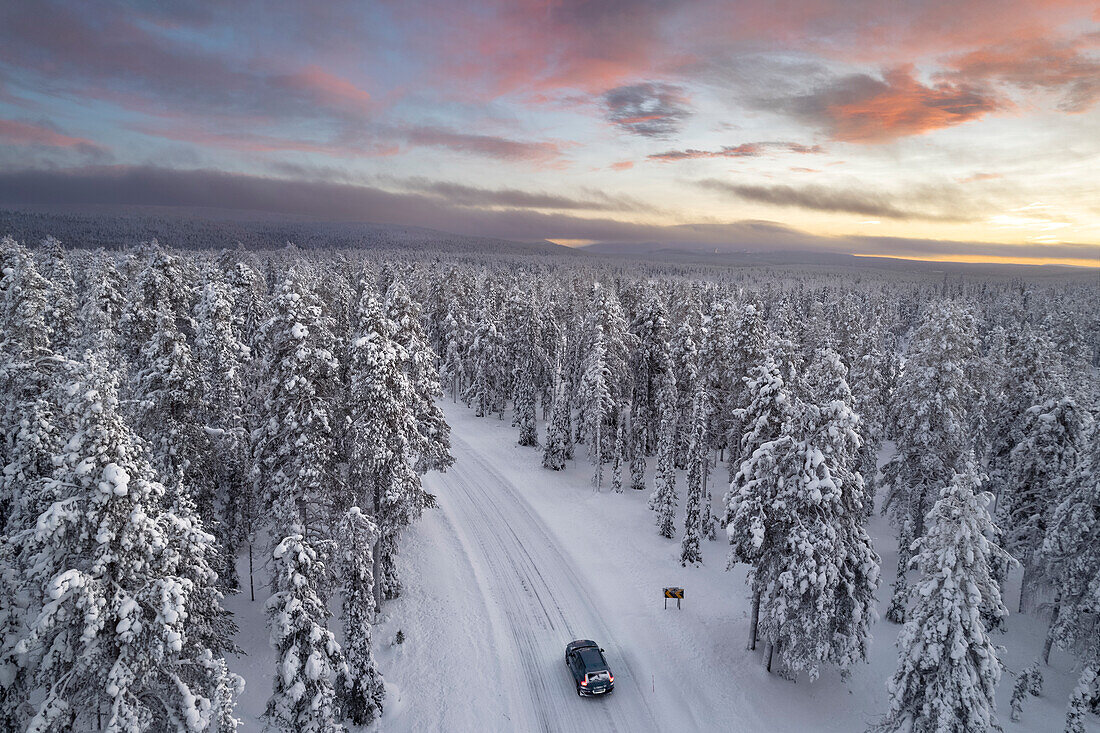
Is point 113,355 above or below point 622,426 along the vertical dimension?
above

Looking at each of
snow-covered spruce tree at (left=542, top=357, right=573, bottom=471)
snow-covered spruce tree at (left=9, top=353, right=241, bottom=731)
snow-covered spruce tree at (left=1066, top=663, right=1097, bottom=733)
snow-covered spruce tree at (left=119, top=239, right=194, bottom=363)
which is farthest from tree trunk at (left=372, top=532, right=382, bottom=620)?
snow-covered spruce tree at (left=1066, top=663, right=1097, bottom=733)

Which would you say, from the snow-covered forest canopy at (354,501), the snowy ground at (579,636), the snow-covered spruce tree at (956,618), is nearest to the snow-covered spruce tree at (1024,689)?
the snow-covered forest canopy at (354,501)

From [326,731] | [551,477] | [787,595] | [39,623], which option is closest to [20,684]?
[39,623]

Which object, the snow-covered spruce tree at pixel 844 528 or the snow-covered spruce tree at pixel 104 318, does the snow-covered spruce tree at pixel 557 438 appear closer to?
the snow-covered spruce tree at pixel 844 528

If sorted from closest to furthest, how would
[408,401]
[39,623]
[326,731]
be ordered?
[39,623] → [326,731] → [408,401]

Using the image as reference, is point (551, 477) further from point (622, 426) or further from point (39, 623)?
point (39, 623)
